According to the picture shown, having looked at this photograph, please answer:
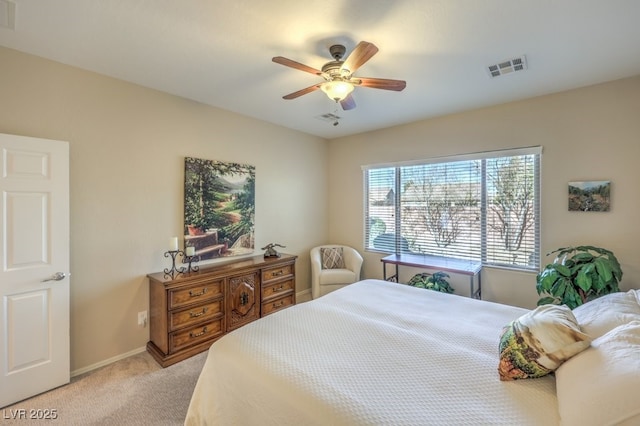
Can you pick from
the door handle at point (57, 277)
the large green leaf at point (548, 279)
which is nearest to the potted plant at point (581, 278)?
the large green leaf at point (548, 279)

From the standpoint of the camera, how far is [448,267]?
3348mm

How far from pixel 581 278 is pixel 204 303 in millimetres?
3548

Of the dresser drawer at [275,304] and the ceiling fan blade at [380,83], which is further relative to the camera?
the dresser drawer at [275,304]

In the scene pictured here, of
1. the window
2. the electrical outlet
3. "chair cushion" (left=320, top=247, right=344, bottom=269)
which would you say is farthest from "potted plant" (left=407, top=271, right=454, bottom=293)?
the electrical outlet

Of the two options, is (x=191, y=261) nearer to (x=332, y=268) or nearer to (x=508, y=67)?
(x=332, y=268)

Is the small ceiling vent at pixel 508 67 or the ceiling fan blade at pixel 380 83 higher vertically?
the small ceiling vent at pixel 508 67

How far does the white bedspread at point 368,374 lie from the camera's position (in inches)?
44.6

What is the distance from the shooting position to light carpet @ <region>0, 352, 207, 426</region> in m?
1.95

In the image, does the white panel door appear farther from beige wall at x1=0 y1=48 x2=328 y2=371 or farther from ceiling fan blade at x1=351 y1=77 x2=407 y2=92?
ceiling fan blade at x1=351 y1=77 x2=407 y2=92

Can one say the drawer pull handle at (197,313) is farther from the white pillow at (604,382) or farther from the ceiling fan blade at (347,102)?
the white pillow at (604,382)

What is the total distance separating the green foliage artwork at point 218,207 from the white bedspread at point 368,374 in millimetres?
1743

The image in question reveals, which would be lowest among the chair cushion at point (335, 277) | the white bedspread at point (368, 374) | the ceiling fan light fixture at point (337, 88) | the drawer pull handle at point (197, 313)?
the drawer pull handle at point (197, 313)

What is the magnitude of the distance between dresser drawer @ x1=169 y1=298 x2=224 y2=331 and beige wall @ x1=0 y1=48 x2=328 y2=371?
19.4 inches

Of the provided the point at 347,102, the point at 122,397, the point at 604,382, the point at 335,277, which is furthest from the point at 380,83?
the point at 122,397
